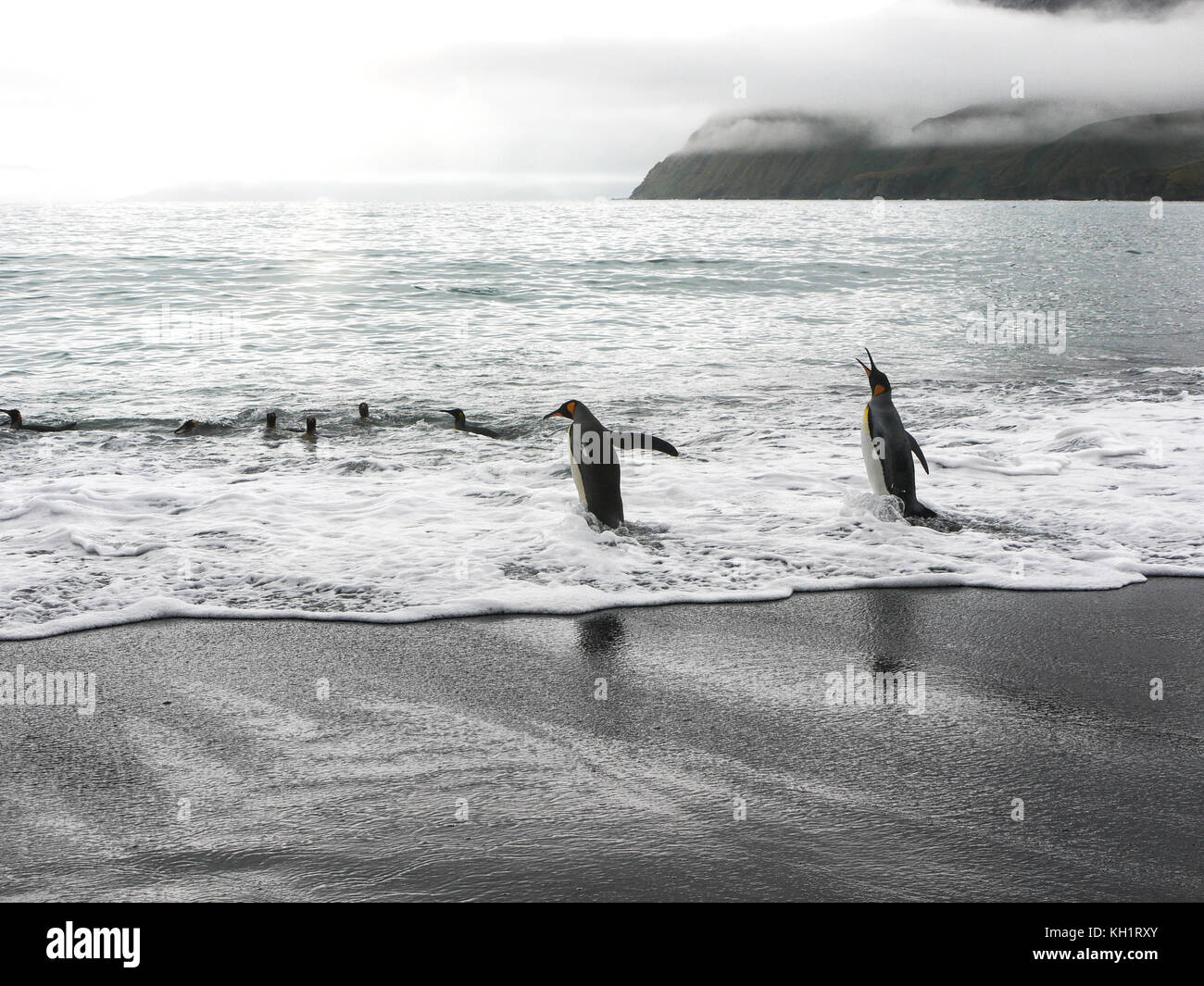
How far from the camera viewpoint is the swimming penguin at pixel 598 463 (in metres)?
7.09

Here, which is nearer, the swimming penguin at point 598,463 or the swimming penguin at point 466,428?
the swimming penguin at point 598,463

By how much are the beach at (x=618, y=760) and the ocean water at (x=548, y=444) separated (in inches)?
24.3

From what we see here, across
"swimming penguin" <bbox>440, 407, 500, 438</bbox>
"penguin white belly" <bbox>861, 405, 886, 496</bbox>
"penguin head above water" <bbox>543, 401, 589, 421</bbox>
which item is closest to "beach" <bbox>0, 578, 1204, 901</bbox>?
"penguin white belly" <bbox>861, 405, 886, 496</bbox>

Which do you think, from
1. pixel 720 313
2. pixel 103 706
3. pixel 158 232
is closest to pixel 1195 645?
pixel 103 706

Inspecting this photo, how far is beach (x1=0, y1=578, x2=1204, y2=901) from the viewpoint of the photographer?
3.08 meters

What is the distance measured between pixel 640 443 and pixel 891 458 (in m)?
1.89

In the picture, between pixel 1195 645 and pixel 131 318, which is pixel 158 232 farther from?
pixel 1195 645
